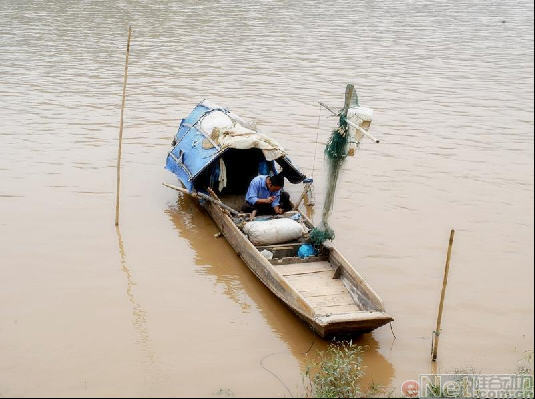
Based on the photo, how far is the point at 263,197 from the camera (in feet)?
29.9

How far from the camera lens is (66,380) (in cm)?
631

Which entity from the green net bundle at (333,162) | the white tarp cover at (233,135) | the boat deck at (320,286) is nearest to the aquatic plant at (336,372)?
the boat deck at (320,286)

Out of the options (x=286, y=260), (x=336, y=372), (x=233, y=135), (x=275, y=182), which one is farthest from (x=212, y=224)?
(x=336, y=372)

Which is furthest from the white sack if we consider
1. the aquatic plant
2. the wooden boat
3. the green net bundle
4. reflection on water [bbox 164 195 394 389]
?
the aquatic plant

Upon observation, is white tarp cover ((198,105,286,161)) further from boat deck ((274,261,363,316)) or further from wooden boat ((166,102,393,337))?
boat deck ((274,261,363,316))

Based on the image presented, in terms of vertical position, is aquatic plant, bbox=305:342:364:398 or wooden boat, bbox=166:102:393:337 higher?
wooden boat, bbox=166:102:393:337

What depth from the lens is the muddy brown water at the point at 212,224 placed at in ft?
22.4

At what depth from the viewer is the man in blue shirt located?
895 centimetres

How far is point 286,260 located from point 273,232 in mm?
404

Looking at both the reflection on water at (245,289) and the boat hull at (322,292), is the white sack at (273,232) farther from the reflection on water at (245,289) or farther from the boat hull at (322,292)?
the reflection on water at (245,289)

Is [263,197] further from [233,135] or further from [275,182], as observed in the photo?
[233,135]

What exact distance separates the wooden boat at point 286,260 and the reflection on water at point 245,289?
220mm

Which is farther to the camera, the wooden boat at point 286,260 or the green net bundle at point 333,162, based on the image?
the green net bundle at point 333,162

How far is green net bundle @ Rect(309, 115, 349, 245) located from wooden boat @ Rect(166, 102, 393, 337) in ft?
0.53
